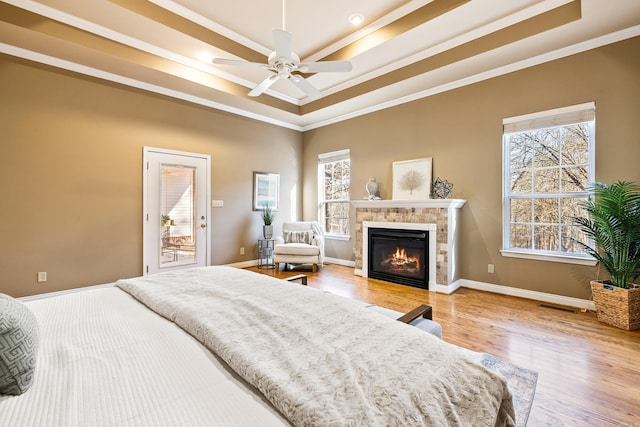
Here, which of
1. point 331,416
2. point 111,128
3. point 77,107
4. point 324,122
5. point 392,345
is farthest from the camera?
point 324,122

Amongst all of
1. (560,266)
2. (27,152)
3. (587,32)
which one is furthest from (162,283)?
(587,32)

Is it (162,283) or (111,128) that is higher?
(111,128)

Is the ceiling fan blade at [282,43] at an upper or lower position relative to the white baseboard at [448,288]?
upper

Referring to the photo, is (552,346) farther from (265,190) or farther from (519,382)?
(265,190)

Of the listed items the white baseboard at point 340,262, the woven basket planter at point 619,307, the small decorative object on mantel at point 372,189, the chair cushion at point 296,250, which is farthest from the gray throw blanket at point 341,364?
the white baseboard at point 340,262

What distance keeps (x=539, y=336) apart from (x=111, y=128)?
5.47m

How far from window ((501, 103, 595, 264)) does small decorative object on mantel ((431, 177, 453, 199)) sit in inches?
27.1

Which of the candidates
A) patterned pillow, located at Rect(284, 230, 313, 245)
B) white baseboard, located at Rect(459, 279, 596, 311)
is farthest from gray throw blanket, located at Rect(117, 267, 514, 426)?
patterned pillow, located at Rect(284, 230, 313, 245)

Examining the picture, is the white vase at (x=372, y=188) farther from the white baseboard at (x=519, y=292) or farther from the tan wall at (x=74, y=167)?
the tan wall at (x=74, y=167)

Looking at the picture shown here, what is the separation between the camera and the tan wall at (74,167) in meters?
3.21

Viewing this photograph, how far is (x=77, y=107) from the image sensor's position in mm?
3576

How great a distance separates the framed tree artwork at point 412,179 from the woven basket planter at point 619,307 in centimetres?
223

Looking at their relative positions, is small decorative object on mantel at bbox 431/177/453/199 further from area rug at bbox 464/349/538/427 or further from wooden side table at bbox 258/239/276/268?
wooden side table at bbox 258/239/276/268

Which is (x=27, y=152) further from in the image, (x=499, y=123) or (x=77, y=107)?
(x=499, y=123)
